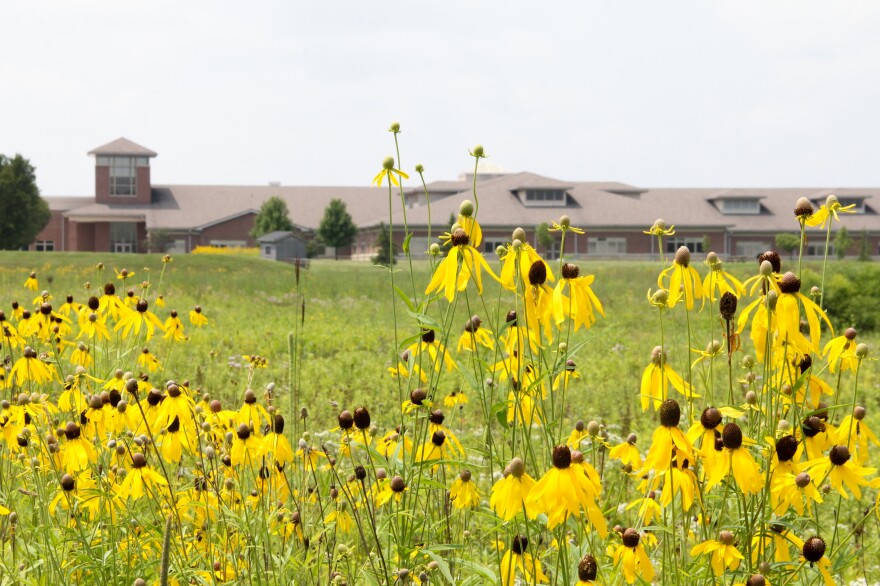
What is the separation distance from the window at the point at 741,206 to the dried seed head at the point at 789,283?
48.1 meters

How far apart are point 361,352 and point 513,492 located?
7.98 m

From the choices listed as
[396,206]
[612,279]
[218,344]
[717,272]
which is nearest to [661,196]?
[396,206]

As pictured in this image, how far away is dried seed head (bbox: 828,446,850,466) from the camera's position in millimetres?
1785

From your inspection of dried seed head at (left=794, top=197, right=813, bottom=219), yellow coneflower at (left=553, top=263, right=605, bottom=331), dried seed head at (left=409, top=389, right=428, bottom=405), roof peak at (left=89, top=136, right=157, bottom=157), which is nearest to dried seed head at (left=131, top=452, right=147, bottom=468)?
dried seed head at (left=409, top=389, right=428, bottom=405)

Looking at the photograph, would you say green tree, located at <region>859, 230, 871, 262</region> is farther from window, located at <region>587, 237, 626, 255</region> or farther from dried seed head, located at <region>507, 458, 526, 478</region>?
dried seed head, located at <region>507, 458, 526, 478</region>

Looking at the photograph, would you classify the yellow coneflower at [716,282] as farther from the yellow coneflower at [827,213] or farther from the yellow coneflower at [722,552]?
the yellow coneflower at [722,552]

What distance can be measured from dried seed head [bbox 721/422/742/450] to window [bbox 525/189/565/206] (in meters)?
44.1

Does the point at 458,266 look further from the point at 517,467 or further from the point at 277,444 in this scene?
the point at 277,444

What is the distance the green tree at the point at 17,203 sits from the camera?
4212 centimetres

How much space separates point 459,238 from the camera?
191 centimetres

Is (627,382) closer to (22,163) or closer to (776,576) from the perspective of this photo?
(776,576)

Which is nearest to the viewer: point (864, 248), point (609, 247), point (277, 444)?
point (277, 444)

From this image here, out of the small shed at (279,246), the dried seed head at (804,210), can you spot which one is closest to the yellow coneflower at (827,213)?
the dried seed head at (804,210)

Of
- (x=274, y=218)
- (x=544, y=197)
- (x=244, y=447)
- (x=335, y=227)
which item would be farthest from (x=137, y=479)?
(x=274, y=218)
